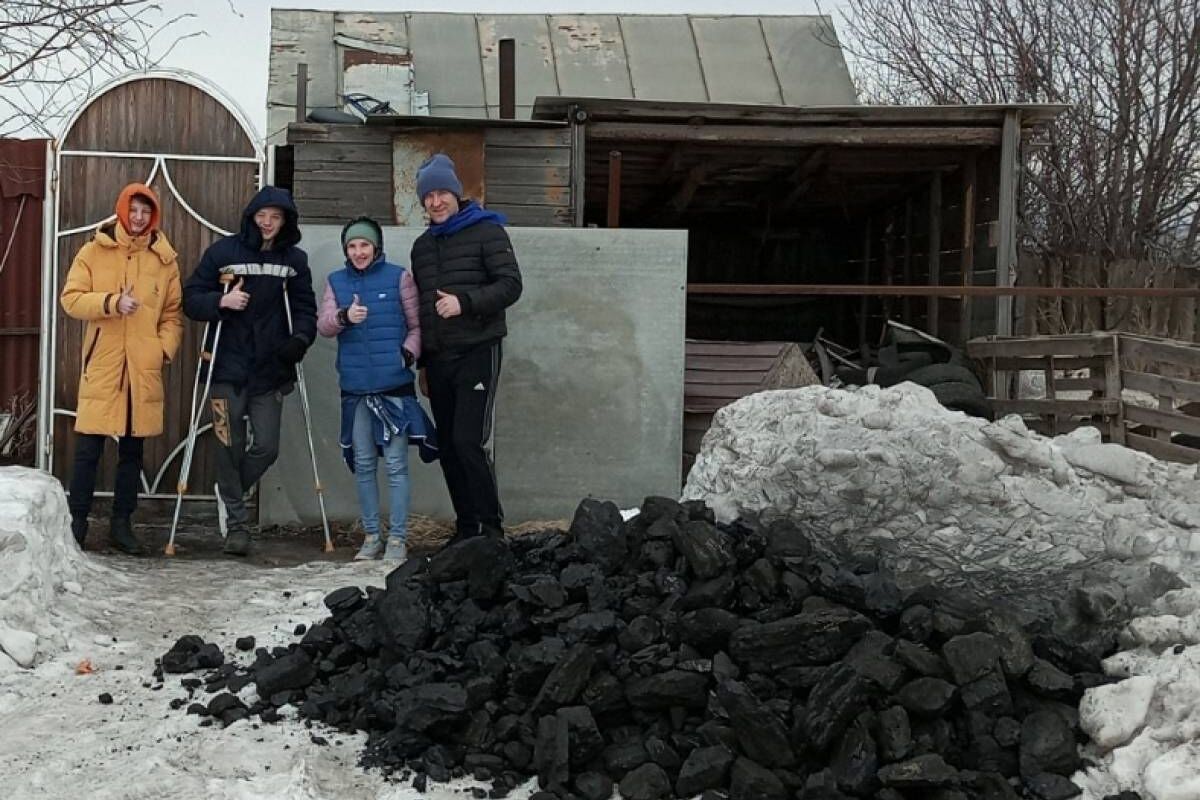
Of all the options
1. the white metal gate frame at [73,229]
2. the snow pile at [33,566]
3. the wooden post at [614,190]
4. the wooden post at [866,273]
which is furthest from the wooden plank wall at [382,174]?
the wooden post at [866,273]

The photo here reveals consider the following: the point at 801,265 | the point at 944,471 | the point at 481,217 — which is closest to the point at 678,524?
the point at 944,471

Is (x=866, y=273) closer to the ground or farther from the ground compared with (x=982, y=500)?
farther from the ground

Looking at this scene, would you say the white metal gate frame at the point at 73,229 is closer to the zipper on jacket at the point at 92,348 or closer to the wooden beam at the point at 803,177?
the zipper on jacket at the point at 92,348

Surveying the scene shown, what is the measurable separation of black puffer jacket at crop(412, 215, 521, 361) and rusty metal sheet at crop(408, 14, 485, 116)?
6771mm

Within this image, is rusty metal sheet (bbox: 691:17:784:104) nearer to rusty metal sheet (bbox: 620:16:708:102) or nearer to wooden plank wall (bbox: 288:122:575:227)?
rusty metal sheet (bbox: 620:16:708:102)

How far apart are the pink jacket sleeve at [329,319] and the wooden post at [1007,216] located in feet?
19.4

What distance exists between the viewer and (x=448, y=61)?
1360 cm

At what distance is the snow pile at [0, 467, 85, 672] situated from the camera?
4664mm

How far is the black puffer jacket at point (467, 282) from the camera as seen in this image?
6.23 m

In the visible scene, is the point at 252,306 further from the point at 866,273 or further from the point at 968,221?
the point at 866,273

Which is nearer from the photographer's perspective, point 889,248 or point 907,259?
point 907,259

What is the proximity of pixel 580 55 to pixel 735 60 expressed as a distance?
175 centimetres

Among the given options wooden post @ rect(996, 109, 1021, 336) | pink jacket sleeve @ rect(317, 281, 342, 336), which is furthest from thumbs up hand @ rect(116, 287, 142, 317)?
wooden post @ rect(996, 109, 1021, 336)

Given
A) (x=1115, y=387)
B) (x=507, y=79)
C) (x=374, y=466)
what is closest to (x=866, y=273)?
(x=1115, y=387)
